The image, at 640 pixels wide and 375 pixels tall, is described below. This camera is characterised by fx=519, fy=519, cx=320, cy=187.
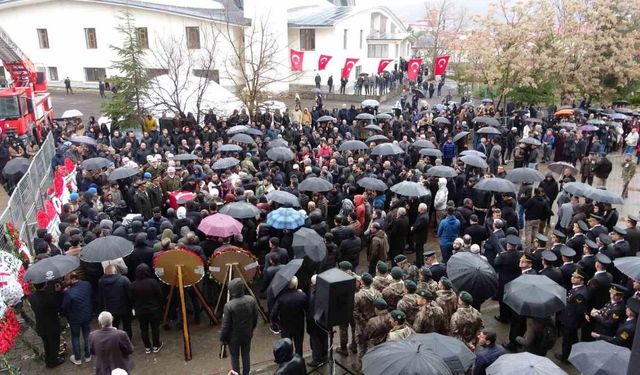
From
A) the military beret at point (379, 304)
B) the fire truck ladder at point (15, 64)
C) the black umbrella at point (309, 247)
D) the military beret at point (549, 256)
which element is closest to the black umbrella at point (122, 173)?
the black umbrella at point (309, 247)

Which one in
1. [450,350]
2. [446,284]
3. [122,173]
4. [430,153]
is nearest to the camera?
[450,350]

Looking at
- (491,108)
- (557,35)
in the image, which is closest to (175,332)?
(491,108)

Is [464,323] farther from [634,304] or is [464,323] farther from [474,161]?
[474,161]

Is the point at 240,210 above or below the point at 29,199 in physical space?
above

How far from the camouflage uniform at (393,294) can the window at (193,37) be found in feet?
112

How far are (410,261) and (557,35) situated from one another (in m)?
21.0

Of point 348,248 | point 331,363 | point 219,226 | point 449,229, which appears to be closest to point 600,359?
point 331,363

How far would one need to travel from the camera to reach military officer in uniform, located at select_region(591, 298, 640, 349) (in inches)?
252

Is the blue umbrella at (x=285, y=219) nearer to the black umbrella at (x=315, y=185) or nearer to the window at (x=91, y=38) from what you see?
the black umbrella at (x=315, y=185)

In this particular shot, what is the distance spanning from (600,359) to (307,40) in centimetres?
3859

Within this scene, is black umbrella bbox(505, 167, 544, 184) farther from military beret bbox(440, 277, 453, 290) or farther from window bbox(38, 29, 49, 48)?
window bbox(38, 29, 49, 48)

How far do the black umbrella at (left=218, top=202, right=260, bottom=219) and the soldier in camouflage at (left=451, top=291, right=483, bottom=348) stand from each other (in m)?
4.39

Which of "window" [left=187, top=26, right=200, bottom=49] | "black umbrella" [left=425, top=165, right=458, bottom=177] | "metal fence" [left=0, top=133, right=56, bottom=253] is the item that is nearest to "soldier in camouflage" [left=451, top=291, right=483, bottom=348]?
"black umbrella" [left=425, top=165, right=458, bottom=177]

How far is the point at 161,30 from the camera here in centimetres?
3822
